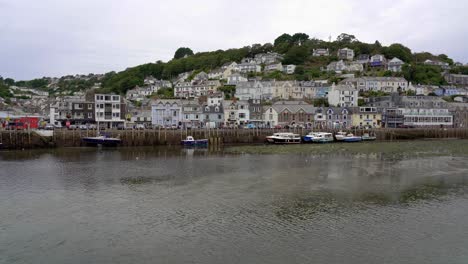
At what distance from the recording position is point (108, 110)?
7556 centimetres

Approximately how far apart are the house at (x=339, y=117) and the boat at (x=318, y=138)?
1552cm

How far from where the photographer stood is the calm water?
17188 millimetres

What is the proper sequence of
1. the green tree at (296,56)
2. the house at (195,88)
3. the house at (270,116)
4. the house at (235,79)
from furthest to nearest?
the green tree at (296,56) < the house at (235,79) < the house at (195,88) < the house at (270,116)

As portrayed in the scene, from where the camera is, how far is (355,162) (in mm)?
44562

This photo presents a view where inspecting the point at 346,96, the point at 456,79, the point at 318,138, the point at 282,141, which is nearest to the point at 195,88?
the point at 346,96

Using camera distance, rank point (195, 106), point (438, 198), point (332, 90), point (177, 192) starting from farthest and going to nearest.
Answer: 1. point (332, 90)
2. point (195, 106)
3. point (177, 192)
4. point (438, 198)

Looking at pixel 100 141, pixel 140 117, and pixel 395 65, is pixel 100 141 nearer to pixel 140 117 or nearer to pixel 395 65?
pixel 140 117

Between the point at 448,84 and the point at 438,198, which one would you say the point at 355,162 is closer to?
the point at 438,198

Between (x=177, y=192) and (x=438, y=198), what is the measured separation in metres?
16.9

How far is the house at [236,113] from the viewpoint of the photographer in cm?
8506

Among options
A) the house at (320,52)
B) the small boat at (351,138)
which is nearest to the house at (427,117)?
the small boat at (351,138)

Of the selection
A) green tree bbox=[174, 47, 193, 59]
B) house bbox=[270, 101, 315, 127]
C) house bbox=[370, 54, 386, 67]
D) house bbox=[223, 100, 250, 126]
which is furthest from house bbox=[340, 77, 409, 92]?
green tree bbox=[174, 47, 193, 59]

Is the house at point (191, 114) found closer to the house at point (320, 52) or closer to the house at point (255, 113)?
the house at point (255, 113)

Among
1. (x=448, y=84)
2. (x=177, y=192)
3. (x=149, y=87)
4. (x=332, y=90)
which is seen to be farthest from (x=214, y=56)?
(x=177, y=192)
